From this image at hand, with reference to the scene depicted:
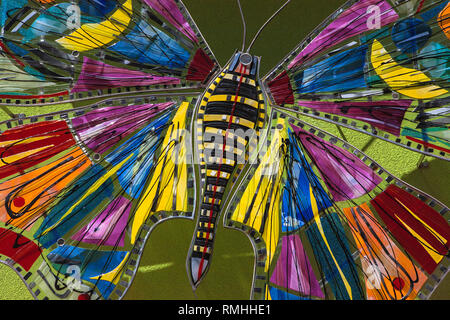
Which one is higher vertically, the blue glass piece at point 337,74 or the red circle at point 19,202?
the blue glass piece at point 337,74

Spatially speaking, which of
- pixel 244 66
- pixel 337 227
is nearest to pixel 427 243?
pixel 337 227

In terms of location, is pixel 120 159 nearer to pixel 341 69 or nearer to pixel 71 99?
pixel 71 99

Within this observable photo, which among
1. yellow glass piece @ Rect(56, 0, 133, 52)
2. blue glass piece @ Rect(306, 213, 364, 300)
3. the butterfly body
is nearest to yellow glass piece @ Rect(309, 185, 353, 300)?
blue glass piece @ Rect(306, 213, 364, 300)

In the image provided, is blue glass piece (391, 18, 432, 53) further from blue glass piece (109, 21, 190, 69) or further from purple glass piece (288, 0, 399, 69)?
blue glass piece (109, 21, 190, 69)

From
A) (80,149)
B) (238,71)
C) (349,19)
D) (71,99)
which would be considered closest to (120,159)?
(80,149)

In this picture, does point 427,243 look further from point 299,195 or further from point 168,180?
point 168,180

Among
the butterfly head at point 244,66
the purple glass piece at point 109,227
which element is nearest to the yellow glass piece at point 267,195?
the butterfly head at point 244,66

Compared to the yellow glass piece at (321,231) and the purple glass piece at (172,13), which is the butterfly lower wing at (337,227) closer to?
the yellow glass piece at (321,231)
